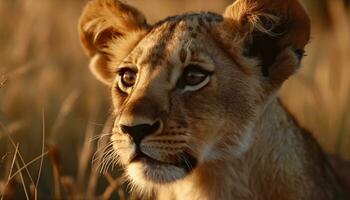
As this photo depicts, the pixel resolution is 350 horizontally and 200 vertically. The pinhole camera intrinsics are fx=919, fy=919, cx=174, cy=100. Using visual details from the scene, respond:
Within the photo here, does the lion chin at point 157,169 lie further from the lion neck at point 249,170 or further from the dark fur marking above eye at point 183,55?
the dark fur marking above eye at point 183,55

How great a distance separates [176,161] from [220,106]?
0.34 metres

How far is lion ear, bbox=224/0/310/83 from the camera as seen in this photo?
4301 millimetres

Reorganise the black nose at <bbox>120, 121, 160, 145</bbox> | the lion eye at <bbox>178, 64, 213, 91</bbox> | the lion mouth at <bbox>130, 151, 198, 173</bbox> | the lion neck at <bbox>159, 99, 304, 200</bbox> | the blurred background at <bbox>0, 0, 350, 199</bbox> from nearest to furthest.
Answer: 1. the black nose at <bbox>120, 121, 160, 145</bbox>
2. the lion mouth at <bbox>130, 151, 198, 173</bbox>
3. the lion eye at <bbox>178, 64, 213, 91</bbox>
4. the lion neck at <bbox>159, 99, 304, 200</bbox>
5. the blurred background at <bbox>0, 0, 350, 199</bbox>

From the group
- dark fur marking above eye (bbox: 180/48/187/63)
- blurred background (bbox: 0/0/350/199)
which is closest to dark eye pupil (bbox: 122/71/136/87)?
dark fur marking above eye (bbox: 180/48/187/63)

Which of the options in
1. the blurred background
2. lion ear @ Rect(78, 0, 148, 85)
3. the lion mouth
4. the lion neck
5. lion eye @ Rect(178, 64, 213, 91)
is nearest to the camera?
the lion mouth

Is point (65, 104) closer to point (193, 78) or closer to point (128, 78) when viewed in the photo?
point (128, 78)

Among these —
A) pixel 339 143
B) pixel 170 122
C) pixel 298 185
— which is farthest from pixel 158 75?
pixel 339 143

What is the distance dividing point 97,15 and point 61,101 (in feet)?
11.6

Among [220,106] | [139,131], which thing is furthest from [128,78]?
[139,131]

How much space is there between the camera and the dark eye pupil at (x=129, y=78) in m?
4.38

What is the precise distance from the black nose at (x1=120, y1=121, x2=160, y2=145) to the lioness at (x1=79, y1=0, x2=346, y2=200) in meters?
0.03

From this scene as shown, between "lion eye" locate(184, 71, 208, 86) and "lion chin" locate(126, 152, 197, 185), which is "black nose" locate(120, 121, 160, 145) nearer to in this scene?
"lion chin" locate(126, 152, 197, 185)

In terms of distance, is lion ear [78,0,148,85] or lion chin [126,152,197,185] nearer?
lion chin [126,152,197,185]

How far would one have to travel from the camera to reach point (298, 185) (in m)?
4.36
